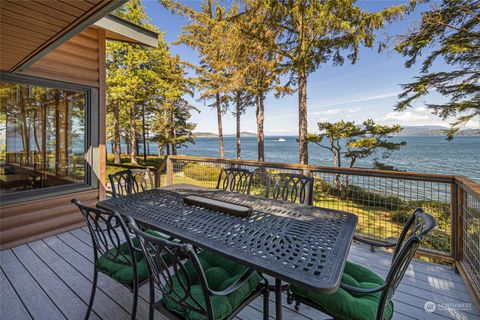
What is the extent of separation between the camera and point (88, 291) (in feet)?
7.07

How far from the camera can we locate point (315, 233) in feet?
5.25

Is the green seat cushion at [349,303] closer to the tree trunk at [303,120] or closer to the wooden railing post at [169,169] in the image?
the wooden railing post at [169,169]

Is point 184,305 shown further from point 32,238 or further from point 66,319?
point 32,238

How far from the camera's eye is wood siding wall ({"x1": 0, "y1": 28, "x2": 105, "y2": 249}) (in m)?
3.07

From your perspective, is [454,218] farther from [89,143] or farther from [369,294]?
[89,143]

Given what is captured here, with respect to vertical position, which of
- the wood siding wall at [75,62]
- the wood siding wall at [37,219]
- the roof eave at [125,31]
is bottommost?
the wood siding wall at [37,219]

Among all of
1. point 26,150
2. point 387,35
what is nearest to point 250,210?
point 26,150

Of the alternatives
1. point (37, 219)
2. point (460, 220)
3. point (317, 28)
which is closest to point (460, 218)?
point (460, 220)

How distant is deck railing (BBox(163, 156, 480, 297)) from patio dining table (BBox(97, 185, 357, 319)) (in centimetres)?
128

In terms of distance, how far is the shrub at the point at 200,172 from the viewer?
482cm

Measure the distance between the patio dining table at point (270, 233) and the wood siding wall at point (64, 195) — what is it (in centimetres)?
185

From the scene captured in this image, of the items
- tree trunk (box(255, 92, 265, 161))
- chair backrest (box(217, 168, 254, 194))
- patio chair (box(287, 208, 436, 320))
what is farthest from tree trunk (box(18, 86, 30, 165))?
tree trunk (box(255, 92, 265, 161))

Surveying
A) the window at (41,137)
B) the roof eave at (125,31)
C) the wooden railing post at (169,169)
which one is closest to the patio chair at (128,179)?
the window at (41,137)

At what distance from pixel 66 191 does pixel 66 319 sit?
91.7 inches
